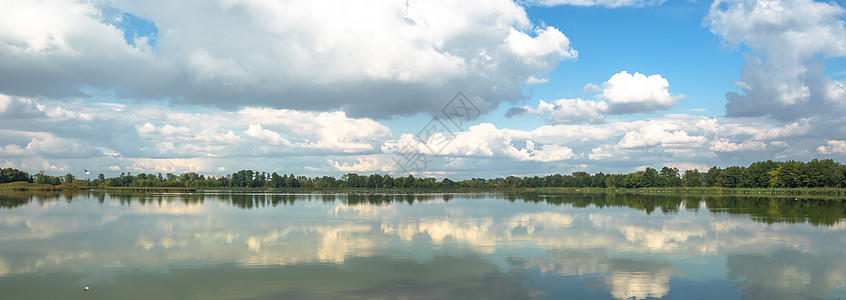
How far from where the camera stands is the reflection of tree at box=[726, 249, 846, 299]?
49.2ft

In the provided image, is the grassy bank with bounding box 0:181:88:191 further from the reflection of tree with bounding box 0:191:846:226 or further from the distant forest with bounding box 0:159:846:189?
→ the reflection of tree with bounding box 0:191:846:226

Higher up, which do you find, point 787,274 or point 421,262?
point 421,262

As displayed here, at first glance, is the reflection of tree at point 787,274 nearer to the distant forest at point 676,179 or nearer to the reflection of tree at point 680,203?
the reflection of tree at point 680,203

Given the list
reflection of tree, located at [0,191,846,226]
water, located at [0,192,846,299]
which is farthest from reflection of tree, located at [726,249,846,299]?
reflection of tree, located at [0,191,846,226]

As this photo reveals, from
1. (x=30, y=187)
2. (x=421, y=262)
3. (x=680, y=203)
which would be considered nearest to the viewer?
(x=421, y=262)

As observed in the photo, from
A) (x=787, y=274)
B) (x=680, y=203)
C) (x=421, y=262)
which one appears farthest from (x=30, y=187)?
(x=787, y=274)

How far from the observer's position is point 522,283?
15742 millimetres

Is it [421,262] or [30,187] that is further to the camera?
[30,187]

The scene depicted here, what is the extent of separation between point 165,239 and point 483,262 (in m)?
18.6

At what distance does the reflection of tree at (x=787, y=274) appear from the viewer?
1501 cm

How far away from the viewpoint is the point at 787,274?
57.8 feet

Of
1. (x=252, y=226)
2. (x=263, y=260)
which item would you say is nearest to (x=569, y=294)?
(x=263, y=260)

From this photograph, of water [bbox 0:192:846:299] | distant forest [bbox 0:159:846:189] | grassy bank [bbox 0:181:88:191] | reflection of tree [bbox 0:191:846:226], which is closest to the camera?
water [bbox 0:192:846:299]

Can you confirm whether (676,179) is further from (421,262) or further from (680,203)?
(421,262)
